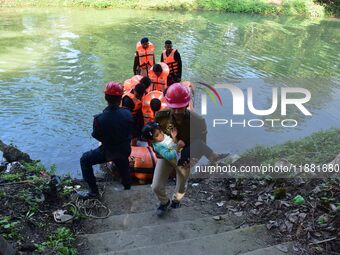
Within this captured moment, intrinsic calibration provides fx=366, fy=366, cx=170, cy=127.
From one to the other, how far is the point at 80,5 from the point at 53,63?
48.7ft

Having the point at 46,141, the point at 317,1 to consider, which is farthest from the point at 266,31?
the point at 46,141

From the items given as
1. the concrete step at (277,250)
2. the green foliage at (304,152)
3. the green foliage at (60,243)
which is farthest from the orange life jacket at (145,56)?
the concrete step at (277,250)

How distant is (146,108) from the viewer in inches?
250

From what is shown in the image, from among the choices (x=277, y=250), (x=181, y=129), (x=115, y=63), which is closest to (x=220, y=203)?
(x=181, y=129)

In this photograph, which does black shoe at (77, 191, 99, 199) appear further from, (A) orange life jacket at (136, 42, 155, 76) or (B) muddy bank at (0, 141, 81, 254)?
(A) orange life jacket at (136, 42, 155, 76)

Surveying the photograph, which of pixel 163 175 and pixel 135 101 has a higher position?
pixel 135 101

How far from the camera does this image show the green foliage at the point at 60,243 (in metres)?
3.37

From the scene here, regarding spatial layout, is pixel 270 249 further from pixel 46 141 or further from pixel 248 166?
pixel 46 141

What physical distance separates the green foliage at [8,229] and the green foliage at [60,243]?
0.90ft

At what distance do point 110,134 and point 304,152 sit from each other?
3197mm

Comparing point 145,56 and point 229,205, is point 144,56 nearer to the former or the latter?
point 145,56

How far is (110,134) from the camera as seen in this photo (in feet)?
14.7

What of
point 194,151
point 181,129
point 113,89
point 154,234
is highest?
point 113,89

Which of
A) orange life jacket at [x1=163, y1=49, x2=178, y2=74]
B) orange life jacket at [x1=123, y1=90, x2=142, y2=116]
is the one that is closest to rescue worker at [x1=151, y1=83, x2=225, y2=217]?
orange life jacket at [x1=123, y1=90, x2=142, y2=116]
